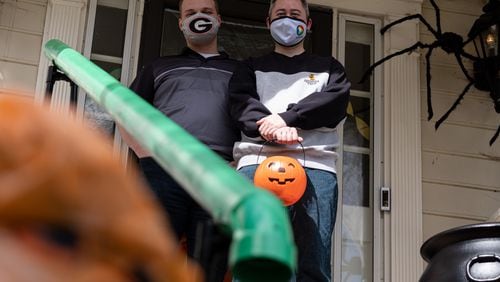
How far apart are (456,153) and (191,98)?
1.99 metres

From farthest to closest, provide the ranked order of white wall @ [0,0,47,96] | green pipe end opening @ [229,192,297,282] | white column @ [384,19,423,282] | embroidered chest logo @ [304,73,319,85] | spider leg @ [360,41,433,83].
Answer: spider leg @ [360,41,433,83]
white column @ [384,19,423,282]
white wall @ [0,0,47,96]
embroidered chest logo @ [304,73,319,85]
green pipe end opening @ [229,192,297,282]

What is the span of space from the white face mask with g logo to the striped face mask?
0.90ft

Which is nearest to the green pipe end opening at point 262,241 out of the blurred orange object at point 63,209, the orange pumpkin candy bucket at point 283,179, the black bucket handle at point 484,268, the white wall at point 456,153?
the blurred orange object at point 63,209

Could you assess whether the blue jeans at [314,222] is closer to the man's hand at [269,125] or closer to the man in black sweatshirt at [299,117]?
the man in black sweatshirt at [299,117]

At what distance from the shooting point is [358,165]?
13.9 feet

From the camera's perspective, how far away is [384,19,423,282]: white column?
4016 mm

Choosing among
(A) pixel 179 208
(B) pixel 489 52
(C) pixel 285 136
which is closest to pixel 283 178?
(C) pixel 285 136

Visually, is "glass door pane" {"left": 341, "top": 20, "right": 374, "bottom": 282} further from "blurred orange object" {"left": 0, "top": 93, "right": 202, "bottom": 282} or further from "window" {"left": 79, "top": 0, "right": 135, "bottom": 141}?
"blurred orange object" {"left": 0, "top": 93, "right": 202, "bottom": 282}

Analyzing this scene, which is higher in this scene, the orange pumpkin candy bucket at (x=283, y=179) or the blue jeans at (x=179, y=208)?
the orange pumpkin candy bucket at (x=283, y=179)

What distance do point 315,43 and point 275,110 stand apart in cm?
168

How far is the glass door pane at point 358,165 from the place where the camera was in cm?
409

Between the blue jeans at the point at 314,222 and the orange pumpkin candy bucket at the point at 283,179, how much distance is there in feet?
0.43

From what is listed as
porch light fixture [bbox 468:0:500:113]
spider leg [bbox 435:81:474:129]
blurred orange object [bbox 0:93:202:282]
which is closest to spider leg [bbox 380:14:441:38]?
porch light fixture [bbox 468:0:500:113]

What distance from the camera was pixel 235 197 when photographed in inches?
26.8
